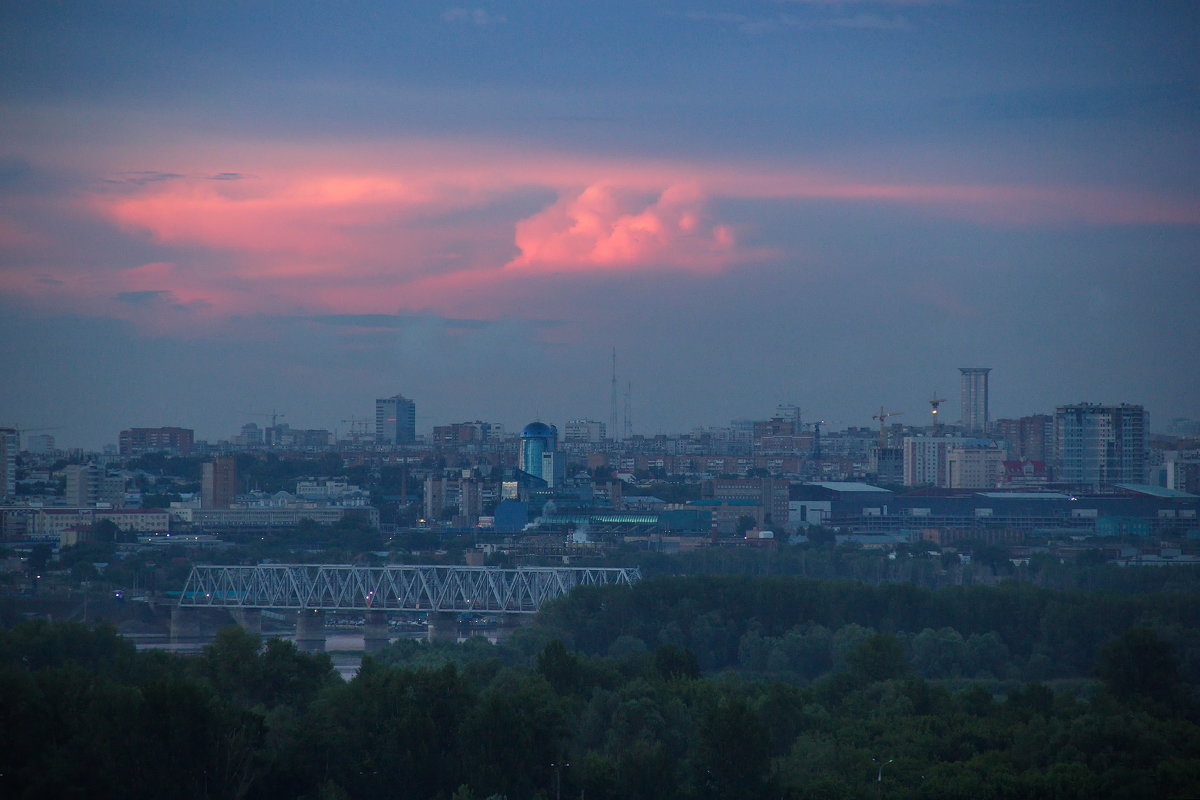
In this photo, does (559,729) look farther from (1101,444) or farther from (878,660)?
(1101,444)

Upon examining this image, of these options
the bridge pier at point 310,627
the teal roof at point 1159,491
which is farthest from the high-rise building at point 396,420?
the bridge pier at point 310,627

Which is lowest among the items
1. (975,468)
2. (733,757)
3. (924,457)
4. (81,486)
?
(733,757)

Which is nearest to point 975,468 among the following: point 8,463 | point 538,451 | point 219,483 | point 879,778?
point 538,451

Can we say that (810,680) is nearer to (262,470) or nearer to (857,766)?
(857,766)

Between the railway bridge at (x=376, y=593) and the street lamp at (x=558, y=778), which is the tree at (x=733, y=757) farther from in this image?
the railway bridge at (x=376, y=593)

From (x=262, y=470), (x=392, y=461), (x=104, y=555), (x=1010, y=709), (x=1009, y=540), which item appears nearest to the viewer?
(x=1010, y=709)

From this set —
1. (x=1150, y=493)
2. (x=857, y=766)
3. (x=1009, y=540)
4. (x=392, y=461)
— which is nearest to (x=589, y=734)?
(x=857, y=766)
